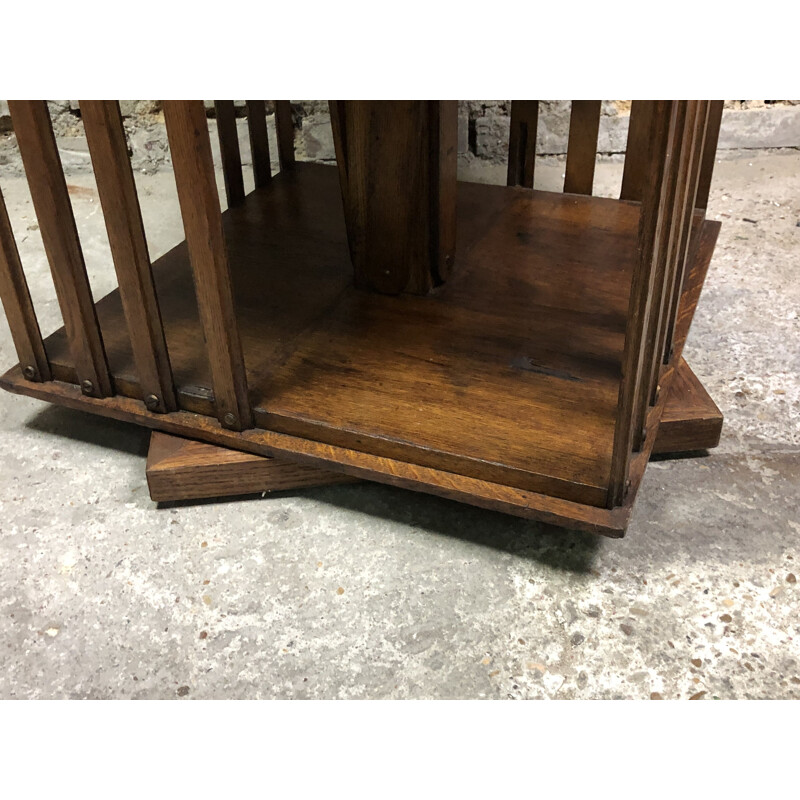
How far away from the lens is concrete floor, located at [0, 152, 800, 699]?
1127 millimetres

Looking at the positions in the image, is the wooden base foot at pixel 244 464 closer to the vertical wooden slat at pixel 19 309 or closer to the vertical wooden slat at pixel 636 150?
the vertical wooden slat at pixel 19 309

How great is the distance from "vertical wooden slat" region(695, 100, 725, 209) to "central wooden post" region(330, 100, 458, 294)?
487 millimetres

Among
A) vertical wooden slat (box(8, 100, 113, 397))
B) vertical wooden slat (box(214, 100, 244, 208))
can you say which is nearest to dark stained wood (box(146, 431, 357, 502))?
vertical wooden slat (box(8, 100, 113, 397))

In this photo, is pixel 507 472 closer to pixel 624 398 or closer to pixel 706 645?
pixel 624 398

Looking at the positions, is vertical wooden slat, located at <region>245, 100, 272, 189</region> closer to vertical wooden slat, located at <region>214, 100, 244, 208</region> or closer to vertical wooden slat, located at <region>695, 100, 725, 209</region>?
vertical wooden slat, located at <region>214, 100, 244, 208</region>

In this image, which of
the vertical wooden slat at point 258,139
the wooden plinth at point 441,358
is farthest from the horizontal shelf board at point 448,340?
the vertical wooden slat at point 258,139

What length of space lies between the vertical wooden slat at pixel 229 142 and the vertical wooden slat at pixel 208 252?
0.78 metres

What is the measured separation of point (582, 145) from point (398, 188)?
0.60m

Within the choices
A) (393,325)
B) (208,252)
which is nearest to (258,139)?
(393,325)

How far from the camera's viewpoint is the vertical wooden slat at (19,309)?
1359mm

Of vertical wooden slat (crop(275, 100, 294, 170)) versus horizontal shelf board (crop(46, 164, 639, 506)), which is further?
vertical wooden slat (crop(275, 100, 294, 170))

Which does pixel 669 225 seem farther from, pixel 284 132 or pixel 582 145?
pixel 284 132

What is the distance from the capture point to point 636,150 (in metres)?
1.92
